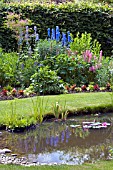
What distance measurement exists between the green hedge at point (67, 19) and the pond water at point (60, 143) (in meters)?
5.03

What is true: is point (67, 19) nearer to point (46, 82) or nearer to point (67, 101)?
point (46, 82)

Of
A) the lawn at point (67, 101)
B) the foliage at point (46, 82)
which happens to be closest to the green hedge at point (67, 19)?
the foliage at point (46, 82)

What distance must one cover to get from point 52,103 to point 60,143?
5.09ft

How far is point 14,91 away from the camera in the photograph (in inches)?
325

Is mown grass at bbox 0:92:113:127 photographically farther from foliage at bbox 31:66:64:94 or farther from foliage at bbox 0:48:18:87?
foliage at bbox 0:48:18:87

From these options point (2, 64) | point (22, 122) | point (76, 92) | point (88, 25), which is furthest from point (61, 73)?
point (88, 25)

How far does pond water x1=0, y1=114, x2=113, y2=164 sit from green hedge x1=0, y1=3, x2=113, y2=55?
5.03 metres

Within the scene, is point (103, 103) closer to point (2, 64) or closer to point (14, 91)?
point (14, 91)

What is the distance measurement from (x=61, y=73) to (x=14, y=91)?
1.35m

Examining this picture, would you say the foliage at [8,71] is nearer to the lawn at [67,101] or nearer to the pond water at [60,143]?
the lawn at [67,101]

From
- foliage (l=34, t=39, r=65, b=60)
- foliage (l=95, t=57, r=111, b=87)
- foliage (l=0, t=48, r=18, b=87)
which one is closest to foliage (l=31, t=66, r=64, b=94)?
foliage (l=0, t=48, r=18, b=87)

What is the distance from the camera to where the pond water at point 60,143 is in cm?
529

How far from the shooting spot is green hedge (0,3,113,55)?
11.3 meters

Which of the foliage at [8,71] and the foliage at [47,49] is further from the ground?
the foliage at [47,49]
